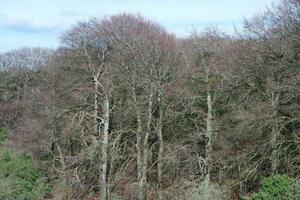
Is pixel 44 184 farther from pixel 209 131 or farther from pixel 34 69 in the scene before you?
pixel 34 69

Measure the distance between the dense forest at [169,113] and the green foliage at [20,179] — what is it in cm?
15

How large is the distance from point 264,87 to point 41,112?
19.3m

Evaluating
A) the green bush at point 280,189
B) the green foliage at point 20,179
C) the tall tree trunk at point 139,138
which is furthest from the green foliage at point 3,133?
the green bush at point 280,189

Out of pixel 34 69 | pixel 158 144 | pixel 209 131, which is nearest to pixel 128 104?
pixel 158 144

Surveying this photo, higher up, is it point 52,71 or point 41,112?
point 52,71

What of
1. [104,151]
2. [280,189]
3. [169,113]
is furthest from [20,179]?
[280,189]

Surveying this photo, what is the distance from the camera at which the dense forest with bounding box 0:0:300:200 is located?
2911 cm

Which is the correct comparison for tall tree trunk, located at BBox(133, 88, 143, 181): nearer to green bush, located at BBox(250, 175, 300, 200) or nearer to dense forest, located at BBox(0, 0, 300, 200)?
dense forest, located at BBox(0, 0, 300, 200)

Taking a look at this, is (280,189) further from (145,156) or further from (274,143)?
(145,156)

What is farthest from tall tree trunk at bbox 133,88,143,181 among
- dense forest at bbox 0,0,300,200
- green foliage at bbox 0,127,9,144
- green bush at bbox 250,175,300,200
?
green foliage at bbox 0,127,9,144

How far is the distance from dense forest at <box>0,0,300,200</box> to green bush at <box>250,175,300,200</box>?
8.30ft

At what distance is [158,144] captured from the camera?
111 ft

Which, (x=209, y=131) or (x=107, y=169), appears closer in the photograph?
(x=209, y=131)

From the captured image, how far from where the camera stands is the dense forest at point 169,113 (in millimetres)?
29109
